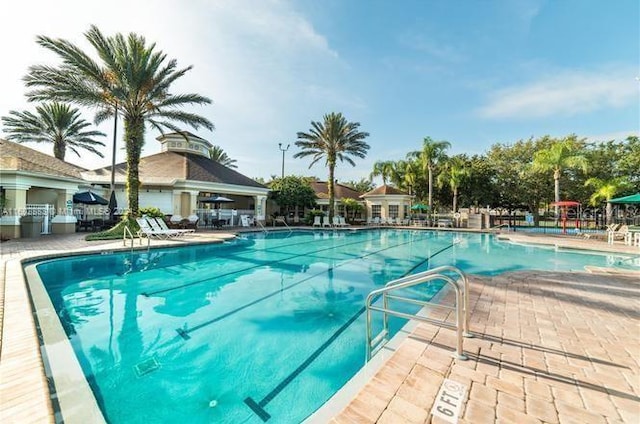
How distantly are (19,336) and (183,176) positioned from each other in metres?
19.7

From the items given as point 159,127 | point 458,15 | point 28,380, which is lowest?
point 28,380

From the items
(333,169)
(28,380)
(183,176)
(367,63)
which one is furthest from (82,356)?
(333,169)

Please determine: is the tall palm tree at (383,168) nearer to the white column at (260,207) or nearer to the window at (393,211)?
the window at (393,211)

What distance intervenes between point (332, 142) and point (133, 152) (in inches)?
644

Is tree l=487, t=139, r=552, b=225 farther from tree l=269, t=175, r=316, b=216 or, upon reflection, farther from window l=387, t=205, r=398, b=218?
tree l=269, t=175, r=316, b=216

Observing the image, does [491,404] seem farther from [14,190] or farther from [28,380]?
[14,190]

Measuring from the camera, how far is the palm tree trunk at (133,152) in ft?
48.8

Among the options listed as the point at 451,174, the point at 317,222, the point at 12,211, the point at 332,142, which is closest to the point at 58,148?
the point at 12,211

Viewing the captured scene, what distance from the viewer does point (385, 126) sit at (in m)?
25.0

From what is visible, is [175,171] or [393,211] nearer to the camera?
[175,171]

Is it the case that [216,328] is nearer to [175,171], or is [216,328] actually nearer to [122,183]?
[175,171]

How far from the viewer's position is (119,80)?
1404 centimetres

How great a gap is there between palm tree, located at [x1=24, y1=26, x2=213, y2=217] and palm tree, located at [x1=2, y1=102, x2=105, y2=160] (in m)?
11.6

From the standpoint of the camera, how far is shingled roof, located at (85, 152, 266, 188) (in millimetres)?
21297
